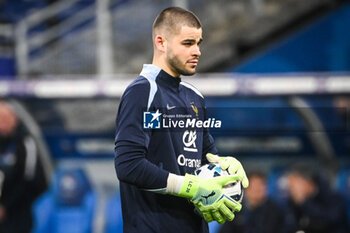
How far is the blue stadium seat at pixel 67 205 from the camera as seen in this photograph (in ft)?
17.3

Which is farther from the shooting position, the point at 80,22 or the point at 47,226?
the point at 80,22

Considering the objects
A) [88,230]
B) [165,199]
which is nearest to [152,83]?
[165,199]

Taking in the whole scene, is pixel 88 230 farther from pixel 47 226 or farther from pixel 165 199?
pixel 165 199

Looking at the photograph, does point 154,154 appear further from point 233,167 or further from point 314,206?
point 314,206

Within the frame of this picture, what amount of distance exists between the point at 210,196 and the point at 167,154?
0.80 ft

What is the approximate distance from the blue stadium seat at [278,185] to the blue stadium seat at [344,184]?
479 millimetres

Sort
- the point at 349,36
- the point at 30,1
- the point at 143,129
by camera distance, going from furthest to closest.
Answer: the point at 30,1 → the point at 349,36 → the point at 143,129

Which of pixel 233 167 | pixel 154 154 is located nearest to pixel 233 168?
pixel 233 167

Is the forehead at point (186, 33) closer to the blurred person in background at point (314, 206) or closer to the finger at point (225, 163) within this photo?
the finger at point (225, 163)

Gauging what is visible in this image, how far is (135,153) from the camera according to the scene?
214cm

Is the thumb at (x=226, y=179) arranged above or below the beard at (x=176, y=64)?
below

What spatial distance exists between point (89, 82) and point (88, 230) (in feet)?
4.62

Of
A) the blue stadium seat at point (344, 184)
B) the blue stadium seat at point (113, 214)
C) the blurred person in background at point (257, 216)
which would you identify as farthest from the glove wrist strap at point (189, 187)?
the blue stadium seat at point (113, 214)

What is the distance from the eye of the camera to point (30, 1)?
788cm
